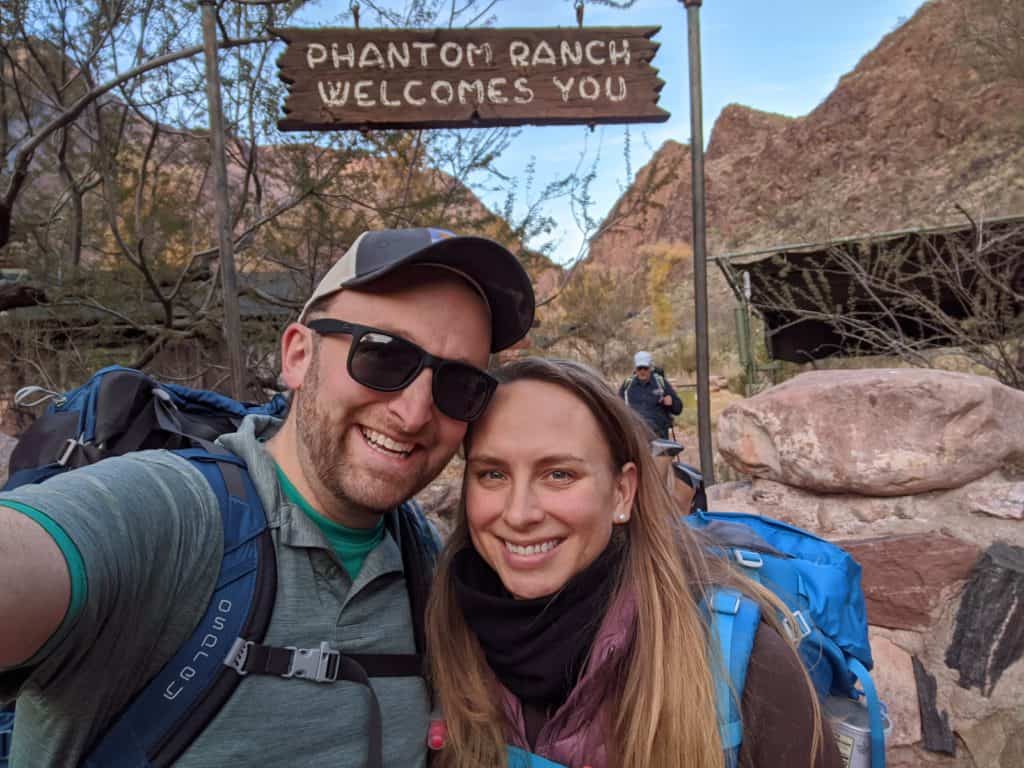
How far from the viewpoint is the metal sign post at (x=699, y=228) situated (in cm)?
298

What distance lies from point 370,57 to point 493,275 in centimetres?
190

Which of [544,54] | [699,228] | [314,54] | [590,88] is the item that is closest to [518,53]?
[544,54]

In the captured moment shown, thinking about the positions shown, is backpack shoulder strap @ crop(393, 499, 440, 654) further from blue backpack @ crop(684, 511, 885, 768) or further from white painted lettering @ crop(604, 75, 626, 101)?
white painted lettering @ crop(604, 75, 626, 101)

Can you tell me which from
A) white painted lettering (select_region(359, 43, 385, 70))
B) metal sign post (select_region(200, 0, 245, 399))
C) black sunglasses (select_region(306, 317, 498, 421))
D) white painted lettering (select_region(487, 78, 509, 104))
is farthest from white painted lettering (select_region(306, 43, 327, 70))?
black sunglasses (select_region(306, 317, 498, 421))

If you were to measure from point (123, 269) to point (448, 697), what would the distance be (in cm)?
567

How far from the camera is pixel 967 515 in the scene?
228 cm

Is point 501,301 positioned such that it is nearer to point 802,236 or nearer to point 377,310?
point 377,310

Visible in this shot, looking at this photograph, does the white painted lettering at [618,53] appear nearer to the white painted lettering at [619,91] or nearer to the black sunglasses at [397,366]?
the white painted lettering at [619,91]

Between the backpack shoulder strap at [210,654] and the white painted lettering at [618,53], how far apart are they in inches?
99.1

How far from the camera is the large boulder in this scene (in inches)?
88.2

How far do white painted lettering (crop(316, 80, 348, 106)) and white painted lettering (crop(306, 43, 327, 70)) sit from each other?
0.08 m

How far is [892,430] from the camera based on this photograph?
2.29 m

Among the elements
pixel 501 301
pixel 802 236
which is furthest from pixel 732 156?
pixel 501 301

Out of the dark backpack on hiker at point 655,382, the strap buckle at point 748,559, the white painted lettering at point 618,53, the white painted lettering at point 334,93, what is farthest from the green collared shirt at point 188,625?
the dark backpack on hiker at point 655,382
